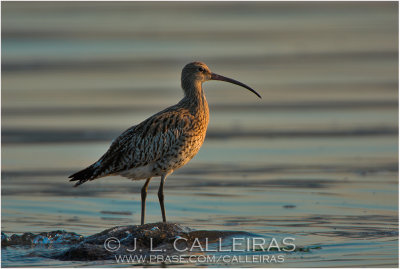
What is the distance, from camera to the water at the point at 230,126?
421 inches

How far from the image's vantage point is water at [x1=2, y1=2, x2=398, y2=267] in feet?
35.1

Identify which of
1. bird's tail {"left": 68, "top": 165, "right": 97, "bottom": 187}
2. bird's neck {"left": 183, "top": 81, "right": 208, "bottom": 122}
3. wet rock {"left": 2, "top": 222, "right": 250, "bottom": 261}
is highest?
bird's neck {"left": 183, "top": 81, "right": 208, "bottom": 122}

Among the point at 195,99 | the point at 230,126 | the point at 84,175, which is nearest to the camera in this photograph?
the point at 84,175

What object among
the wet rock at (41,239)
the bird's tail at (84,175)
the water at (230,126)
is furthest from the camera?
the bird's tail at (84,175)

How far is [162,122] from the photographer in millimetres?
11070

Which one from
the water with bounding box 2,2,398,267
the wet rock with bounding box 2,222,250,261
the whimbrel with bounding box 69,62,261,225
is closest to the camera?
the wet rock with bounding box 2,222,250,261

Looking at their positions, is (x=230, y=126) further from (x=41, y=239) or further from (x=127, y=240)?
(x=41, y=239)

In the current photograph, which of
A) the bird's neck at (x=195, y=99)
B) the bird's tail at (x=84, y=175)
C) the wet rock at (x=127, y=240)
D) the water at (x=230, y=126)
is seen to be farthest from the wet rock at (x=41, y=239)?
the bird's neck at (x=195, y=99)

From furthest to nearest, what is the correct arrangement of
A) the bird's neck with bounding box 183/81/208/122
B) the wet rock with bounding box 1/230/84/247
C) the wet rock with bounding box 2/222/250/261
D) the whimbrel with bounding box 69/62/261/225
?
the bird's neck with bounding box 183/81/208/122 → the whimbrel with bounding box 69/62/261/225 → the wet rock with bounding box 1/230/84/247 → the wet rock with bounding box 2/222/250/261

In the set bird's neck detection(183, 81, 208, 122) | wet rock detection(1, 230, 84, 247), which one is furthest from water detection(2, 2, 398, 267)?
bird's neck detection(183, 81, 208, 122)

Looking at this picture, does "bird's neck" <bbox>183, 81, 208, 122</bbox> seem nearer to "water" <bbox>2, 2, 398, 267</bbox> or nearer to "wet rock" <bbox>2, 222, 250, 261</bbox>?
"water" <bbox>2, 2, 398, 267</bbox>

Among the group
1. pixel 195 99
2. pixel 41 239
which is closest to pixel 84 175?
pixel 41 239

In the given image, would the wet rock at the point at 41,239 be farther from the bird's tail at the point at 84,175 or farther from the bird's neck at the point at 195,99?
the bird's neck at the point at 195,99

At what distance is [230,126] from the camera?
51.7 ft
